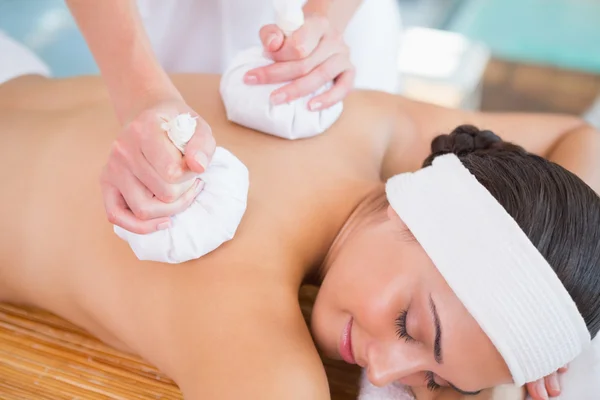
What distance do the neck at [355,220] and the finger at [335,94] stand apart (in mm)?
223

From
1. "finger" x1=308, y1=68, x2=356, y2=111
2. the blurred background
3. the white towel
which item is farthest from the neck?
the blurred background

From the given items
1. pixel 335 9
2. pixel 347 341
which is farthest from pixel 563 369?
pixel 335 9

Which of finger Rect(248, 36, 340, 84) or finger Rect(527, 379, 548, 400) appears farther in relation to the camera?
finger Rect(248, 36, 340, 84)

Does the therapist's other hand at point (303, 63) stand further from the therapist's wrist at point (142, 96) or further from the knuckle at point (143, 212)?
the knuckle at point (143, 212)

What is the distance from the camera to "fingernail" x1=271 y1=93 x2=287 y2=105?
4.35ft

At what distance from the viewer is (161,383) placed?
1.34 m

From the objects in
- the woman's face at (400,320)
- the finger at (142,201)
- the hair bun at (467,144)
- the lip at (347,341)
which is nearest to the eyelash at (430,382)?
the woman's face at (400,320)

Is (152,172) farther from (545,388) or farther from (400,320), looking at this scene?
(545,388)

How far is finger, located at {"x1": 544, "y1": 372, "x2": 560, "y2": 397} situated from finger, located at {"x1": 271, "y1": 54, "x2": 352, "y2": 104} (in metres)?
0.75

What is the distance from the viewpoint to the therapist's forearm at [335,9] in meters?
1.55

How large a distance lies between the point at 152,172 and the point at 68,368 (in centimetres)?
61

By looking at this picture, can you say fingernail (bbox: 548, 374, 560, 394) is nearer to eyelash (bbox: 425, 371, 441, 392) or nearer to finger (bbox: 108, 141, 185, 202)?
eyelash (bbox: 425, 371, 441, 392)

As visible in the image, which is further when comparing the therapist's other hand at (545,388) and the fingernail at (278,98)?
the fingernail at (278,98)

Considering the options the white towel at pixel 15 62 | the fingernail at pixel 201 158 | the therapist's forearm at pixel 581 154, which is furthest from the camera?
the white towel at pixel 15 62
